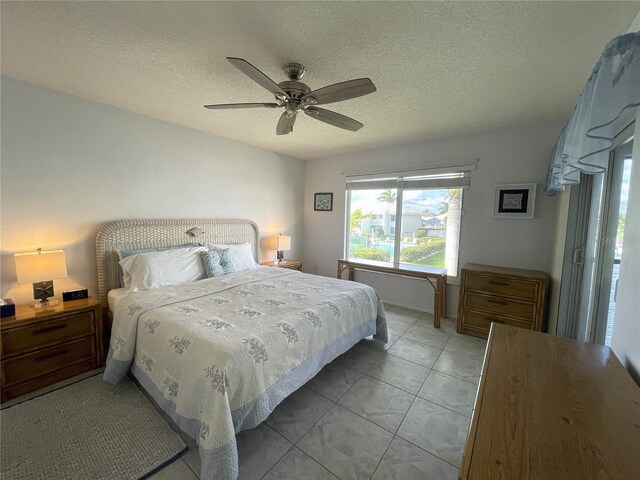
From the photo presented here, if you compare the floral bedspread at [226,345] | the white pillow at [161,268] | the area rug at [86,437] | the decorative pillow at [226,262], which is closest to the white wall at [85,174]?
the white pillow at [161,268]

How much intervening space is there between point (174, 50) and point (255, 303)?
1854mm

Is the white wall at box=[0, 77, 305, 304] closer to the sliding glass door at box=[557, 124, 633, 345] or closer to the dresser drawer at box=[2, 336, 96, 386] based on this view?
the dresser drawer at box=[2, 336, 96, 386]

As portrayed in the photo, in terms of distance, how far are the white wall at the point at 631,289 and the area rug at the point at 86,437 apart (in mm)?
2326

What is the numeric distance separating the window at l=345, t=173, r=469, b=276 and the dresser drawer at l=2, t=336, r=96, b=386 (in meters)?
3.49

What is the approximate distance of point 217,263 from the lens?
304cm

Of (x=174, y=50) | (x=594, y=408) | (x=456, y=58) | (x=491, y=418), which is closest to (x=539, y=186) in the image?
(x=456, y=58)

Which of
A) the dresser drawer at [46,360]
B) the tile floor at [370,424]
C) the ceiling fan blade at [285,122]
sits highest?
the ceiling fan blade at [285,122]

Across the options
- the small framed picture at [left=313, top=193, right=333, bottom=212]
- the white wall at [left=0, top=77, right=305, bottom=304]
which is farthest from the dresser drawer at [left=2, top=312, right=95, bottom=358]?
the small framed picture at [left=313, top=193, right=333, bottom=212]

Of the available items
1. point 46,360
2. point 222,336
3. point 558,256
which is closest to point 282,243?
point 222,336

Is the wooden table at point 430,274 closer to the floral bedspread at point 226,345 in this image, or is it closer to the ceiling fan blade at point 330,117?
the floral bedspread at point 226,345

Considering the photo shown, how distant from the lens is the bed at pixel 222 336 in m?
1.40

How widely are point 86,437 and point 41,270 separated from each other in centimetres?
131

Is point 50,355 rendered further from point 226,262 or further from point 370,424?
point 370,424

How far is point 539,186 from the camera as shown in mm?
3004
